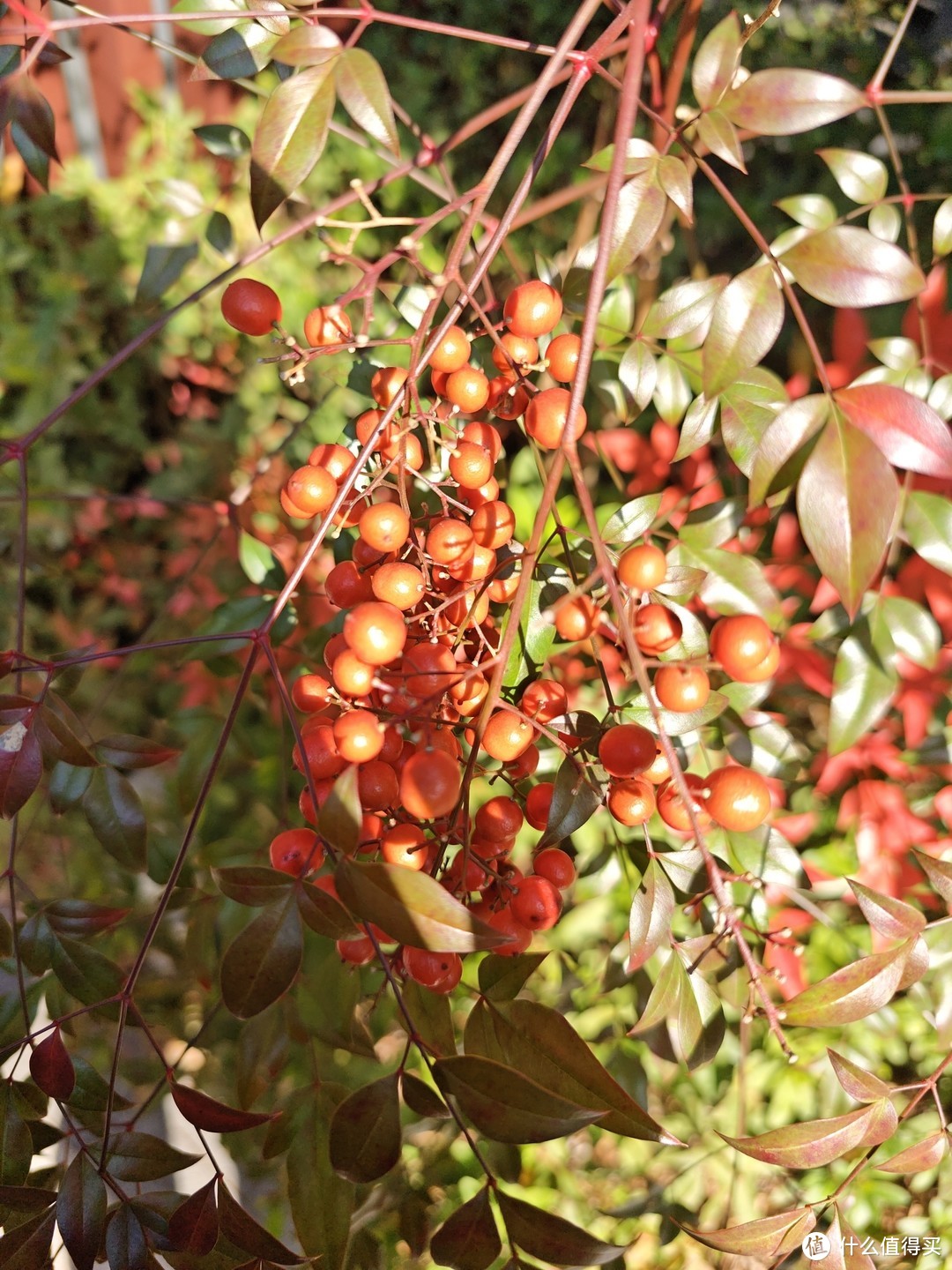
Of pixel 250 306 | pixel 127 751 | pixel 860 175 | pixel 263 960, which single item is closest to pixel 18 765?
pixel 127 751

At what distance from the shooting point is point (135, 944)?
147 centimetres

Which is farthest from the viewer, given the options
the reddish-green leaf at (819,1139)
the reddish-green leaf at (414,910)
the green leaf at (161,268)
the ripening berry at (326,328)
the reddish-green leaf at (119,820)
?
the green leaf at (161,268)

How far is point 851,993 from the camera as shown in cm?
50

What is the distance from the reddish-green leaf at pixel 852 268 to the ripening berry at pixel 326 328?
29 centimetres

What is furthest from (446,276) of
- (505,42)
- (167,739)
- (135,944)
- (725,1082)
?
(135,944)

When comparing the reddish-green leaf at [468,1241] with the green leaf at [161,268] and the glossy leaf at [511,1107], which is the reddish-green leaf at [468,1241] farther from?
the green leaf at [161,268]

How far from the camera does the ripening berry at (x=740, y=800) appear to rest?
1.69 feet

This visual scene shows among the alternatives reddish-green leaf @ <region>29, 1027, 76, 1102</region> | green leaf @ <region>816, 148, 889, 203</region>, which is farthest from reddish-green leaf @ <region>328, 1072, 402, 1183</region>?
green leaf @ <region>816, 148, 889, 203</region>

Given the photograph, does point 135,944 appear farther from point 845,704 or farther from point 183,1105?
point 845,704

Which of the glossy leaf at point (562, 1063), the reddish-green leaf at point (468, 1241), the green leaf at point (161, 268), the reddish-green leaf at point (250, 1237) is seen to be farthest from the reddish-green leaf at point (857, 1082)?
the green leaf at point (161, 268)

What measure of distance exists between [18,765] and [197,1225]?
30 centimetres

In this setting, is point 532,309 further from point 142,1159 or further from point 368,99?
point 142,1159

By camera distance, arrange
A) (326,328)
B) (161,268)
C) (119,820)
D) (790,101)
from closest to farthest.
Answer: (790,101)
(326,328)
(119,820)
(161,268)

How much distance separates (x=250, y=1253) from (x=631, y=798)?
35 cm
